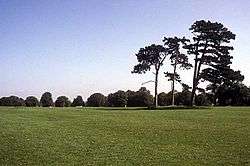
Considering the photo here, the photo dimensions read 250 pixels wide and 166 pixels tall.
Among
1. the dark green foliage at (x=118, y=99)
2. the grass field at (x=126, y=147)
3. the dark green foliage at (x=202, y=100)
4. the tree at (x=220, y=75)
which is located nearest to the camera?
the grass field at (x=126, y=147)

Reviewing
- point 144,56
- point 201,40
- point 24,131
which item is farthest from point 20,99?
point 24,131

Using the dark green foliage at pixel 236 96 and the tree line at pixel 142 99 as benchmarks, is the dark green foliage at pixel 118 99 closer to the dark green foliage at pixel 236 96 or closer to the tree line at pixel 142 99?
the tree line at pixel 142 99

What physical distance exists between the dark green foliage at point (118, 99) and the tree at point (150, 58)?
31.0 metres

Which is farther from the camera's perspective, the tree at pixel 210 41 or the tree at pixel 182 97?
the tree at pixel 182 97

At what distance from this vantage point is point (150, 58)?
76.4 meters

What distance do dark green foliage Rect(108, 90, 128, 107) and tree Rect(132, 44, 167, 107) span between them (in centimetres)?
3105

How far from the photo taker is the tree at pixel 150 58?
7594 cm

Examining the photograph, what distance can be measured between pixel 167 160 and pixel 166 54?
61.5 meters

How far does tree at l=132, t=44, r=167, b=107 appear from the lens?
75938 millimetres

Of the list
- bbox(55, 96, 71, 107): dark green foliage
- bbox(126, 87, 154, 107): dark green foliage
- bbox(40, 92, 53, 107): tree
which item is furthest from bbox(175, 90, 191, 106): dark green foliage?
bbox(40, 92, 53, 107): tree

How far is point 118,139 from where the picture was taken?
21.5 metres

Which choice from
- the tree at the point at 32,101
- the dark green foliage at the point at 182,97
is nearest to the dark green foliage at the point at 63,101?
the tree at the point at 32,101

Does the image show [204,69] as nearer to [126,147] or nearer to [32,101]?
[126,147]

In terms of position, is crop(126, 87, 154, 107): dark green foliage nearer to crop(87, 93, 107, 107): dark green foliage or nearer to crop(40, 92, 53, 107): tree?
crop(87, 93, 107, 107): dark green foliage
